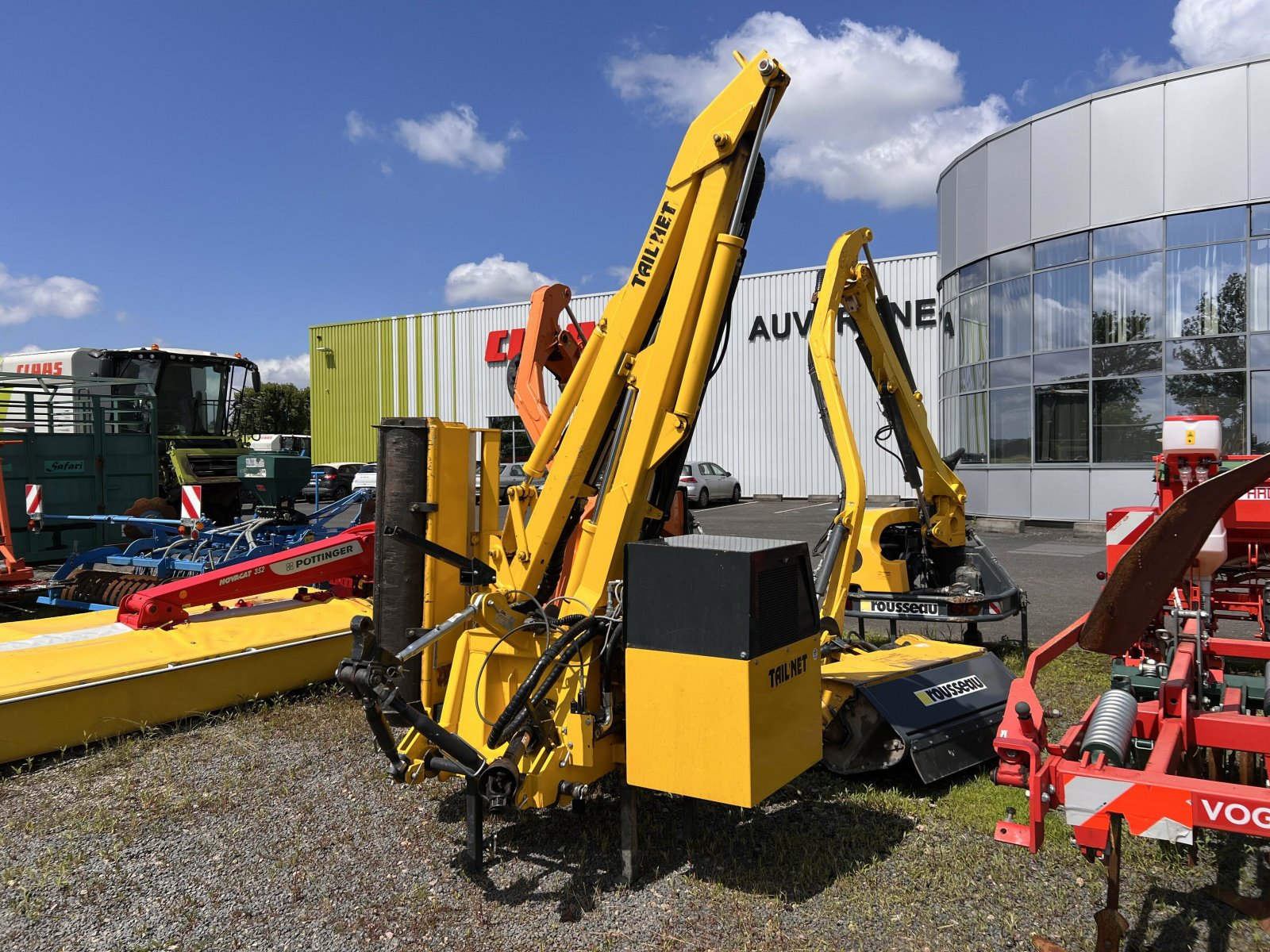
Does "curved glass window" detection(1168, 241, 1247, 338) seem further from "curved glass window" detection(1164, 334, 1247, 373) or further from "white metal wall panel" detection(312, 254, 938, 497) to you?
"white metal wall panel" detection(312, 254, 938, 497)

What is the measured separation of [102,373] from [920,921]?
1589 centimetres

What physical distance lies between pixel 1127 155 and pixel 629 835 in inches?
646

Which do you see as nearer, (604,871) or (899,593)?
(604,871)

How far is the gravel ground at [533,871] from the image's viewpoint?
323 cm

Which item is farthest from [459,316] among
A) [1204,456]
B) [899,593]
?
[1204,456]

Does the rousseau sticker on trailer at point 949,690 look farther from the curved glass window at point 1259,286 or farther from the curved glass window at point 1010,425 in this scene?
the curved glass window at point 1010,425

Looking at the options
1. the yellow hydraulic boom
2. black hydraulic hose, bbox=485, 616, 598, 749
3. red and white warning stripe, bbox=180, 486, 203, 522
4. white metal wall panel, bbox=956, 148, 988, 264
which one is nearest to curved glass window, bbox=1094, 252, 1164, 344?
white metal wall panel, bbox=956, 148, 988, 264

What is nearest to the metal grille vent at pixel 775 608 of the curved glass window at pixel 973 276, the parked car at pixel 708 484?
the curved glass window at pixel 973 276

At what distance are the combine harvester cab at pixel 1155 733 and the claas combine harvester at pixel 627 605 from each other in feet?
3.09

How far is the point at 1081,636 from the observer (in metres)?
3.19

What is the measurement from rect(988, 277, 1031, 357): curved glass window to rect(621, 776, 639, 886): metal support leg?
16.0 metres

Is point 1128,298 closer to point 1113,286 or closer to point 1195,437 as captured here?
point 1113,286

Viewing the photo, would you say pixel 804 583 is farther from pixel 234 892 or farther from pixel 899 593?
pixel 899 593

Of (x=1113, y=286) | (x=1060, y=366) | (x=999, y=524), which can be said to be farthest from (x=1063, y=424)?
(x=1113, y=286)
